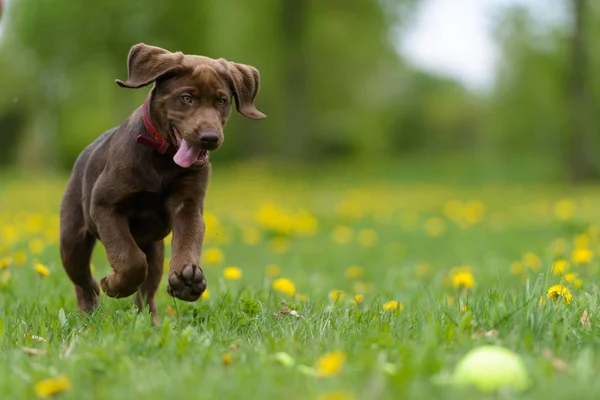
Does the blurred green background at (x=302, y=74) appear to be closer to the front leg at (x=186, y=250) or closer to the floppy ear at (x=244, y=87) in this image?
the floppy ear at (x=244, y=87)

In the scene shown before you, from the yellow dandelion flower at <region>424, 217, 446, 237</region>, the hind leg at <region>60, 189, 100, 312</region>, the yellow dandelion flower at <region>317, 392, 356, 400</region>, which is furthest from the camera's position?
the yellow dandelion flower at <region>424, 217, 446, 237</region>

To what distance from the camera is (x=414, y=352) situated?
254 centimetres

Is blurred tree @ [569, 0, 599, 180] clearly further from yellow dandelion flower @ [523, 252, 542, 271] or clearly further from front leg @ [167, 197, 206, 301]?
front leg @ [167, 197, 206, 301]

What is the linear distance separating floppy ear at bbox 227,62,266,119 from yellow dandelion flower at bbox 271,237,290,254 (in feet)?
14.0

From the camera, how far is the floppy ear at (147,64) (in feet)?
11.5

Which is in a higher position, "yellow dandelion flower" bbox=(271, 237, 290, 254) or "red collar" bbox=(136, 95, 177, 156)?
"red collar" bbox=(136, 95, 177, 156)

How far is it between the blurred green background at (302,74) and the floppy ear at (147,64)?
1890 centimetres

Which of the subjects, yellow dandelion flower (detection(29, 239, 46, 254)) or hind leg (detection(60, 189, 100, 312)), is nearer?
hind leg (detection(60, 189, 100, 312))

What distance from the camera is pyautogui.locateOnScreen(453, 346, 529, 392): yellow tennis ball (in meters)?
2.22

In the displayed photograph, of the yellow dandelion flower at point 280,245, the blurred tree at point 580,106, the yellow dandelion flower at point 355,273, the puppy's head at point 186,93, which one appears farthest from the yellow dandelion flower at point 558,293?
the blurred tree at point 580,106

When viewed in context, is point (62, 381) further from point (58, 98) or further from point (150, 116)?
point (58, 98)

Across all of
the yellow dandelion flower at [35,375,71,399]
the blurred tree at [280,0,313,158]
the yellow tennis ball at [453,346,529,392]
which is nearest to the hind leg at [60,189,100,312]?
the yellow dandelion flower at [35,375,71,399]

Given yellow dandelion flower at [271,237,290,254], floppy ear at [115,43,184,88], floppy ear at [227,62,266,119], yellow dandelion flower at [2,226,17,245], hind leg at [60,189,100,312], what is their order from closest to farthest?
floppy ear at [115,43,184,88] < floppy ear at [227,62,266,119] < hind leg at [60,189,100,312] < yellow dandelion flower at [2,226,17,245] < yellow dandelion flower at [271,237,290,254]

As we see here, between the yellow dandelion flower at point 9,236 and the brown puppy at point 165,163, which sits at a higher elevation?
the brown puppy at point 165,163
